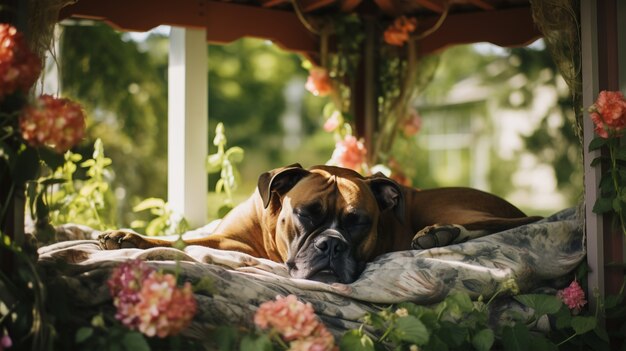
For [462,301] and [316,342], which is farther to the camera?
[462,301]

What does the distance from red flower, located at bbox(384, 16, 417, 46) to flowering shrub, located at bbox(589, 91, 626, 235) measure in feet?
8.36

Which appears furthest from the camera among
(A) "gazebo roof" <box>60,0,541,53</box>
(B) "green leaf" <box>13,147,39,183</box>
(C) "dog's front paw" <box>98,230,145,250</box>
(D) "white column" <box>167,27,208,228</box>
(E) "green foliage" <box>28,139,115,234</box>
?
(D) "white column" <box>167,27,208,228</box>

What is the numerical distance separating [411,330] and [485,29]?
11.1 feet

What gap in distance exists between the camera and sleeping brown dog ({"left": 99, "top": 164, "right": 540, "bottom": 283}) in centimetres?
380

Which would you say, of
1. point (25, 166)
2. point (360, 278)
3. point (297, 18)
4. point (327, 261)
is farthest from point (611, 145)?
point (297, 18)

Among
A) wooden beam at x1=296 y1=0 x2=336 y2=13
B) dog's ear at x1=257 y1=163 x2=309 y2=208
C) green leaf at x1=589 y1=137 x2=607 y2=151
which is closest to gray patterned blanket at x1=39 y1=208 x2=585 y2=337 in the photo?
dog's ear at x1=257 y1=163 x2=309 y2=208

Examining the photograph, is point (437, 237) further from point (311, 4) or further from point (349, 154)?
point (311, 4)

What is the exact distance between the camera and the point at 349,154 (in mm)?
6031

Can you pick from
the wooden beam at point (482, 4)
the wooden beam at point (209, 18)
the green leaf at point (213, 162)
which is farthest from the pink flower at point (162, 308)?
the wooden beam at point (482, 4)

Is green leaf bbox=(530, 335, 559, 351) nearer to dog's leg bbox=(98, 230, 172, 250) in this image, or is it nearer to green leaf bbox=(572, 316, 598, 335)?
green leaf bbox=(572, 316, 598, 335)

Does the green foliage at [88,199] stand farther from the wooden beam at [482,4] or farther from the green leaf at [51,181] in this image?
the wooden beam at [482,4]

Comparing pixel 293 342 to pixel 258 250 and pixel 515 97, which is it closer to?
pixel 258 250

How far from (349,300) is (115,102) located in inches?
311

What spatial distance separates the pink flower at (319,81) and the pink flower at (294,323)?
3497 mm
